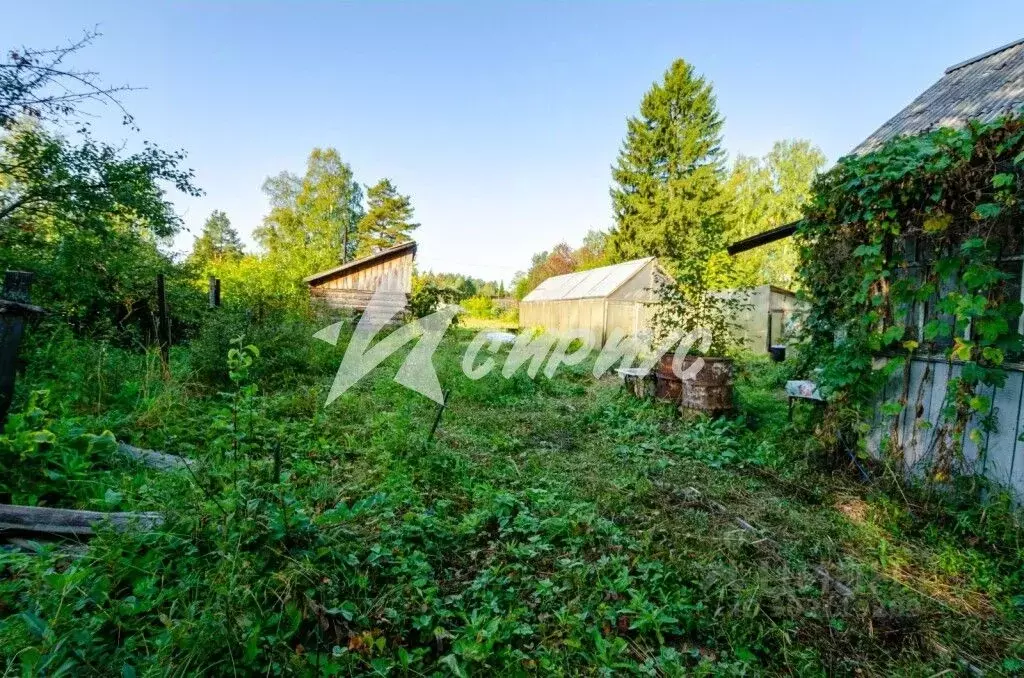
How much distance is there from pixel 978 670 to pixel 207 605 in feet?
9.55

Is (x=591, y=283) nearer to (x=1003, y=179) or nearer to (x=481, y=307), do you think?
(x=481, y=307)

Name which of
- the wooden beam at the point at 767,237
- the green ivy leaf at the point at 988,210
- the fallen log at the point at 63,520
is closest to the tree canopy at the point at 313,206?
the wooden beam at the point at 767,237

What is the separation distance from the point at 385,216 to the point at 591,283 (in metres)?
20.9

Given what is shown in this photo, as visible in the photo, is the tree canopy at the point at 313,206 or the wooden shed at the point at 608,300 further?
the tree canopy at the point at 313,206

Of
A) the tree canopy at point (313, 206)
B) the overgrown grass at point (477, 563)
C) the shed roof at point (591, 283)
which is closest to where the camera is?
the overgrown grass at point (477, 563)

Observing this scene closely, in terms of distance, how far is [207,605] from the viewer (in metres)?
1.55

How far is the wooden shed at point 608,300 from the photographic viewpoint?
44.4ft

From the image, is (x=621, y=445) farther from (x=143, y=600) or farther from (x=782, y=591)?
(x=143, y=600)

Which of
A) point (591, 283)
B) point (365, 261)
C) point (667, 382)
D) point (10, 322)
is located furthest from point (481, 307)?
point (10, 322)

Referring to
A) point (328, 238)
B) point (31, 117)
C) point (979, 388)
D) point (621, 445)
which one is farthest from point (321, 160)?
point (979, 388)

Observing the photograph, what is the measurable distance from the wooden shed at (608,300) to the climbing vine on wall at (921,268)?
824 centimetres

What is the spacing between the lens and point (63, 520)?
1950 millimetres

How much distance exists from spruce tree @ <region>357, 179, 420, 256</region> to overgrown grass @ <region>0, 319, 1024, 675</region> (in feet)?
92.3

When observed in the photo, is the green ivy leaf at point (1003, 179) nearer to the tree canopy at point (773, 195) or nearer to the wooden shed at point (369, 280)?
the wooden shed at point (369, 280)
